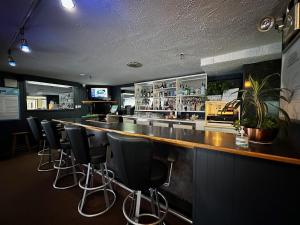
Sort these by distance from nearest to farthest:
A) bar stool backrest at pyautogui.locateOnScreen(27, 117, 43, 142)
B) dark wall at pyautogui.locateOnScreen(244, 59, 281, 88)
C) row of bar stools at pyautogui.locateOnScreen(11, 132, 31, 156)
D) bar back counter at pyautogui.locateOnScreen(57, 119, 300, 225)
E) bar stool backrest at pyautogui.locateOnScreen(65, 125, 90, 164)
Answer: bar back counter at pyautogui.locateOnScreen(57, 119, 300, 225), bar stool backrest at pyautogui.locateOnScreen(65, 125, 90, 164), dark wall at pyautogui.locateOnScreen(244, 59, 281, 88), bar stool backrest at pyautogui.locateOnScreen(27, 117, 43, 142), row of bar stools at pyautogui.locateOnScreen(11, 132, 31, 156)

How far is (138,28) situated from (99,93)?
4791 mm

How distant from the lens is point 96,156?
164 cm

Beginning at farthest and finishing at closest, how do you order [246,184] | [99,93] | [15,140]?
[99,93] < [15,140] < [246,184]

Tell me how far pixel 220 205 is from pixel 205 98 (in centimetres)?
329

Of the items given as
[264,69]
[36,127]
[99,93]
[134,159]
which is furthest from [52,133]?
[99,93]

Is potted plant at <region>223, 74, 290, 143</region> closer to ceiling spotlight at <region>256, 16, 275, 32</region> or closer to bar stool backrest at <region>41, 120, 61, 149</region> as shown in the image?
ceiling spotlight at <region>256, 16, 275, 32</region>

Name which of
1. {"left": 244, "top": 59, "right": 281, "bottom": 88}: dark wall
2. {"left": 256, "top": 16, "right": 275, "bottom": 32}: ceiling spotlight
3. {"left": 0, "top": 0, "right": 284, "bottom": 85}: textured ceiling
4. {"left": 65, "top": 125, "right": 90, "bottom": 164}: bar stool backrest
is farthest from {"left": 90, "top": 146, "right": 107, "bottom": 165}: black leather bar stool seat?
{"left": 244, "top": 59, "right": 281, "bottom": 88}: dark wall

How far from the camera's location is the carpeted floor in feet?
5.19

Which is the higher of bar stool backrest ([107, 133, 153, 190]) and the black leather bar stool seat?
bar stool backrest ([107, 133, 153, 190])

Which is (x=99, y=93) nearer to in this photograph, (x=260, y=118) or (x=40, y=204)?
(x=40, y=204)

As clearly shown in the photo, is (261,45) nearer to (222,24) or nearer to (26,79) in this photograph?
(222,24)

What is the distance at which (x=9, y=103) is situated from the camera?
4012 mm

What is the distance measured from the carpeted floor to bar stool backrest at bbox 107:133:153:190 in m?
0.84

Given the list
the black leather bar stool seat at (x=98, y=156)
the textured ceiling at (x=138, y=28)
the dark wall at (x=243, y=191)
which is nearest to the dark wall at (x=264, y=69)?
the textured ceiling at (x=138, y=28)
